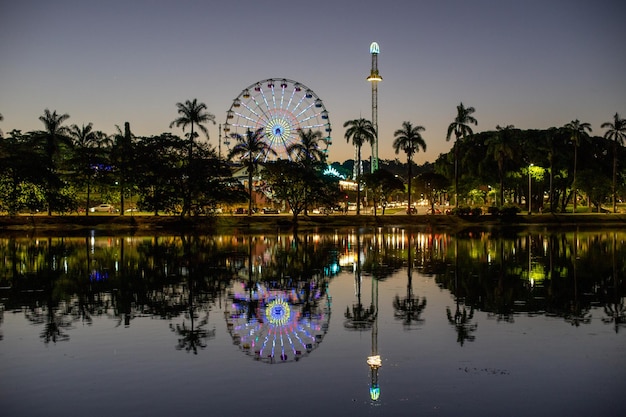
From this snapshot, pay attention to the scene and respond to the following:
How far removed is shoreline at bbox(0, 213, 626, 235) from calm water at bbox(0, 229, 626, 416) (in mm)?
46452

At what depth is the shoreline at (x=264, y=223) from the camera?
7988 centimetres

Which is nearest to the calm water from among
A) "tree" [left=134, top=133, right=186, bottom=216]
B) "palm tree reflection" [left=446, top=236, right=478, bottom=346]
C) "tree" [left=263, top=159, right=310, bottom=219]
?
"palm tree reflection" [left=446, top=236, right=478, bottom=346]

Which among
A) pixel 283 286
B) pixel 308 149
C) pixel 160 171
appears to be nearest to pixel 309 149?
pixel 308 149

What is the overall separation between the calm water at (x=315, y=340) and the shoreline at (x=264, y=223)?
152 feet

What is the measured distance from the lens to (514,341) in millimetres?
17344

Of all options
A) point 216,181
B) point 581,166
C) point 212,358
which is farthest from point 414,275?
point 581,166

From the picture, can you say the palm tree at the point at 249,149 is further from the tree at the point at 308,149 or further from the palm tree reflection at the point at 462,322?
the palm tree reflection at the point at 462,322

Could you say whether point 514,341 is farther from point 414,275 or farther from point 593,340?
point 414,275

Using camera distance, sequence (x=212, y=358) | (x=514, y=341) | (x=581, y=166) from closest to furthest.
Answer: (x=212, y=358), (x=514, y=341), (x=581, y=166)

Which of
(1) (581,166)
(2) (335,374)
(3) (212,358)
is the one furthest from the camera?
(1) (581,166)

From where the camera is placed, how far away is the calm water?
502 inches

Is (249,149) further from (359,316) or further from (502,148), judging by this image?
(359,316)

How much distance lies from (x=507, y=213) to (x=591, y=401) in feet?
267

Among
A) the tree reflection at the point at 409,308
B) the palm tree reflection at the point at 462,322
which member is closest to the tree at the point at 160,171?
the tree reflection at the point at 409,308
